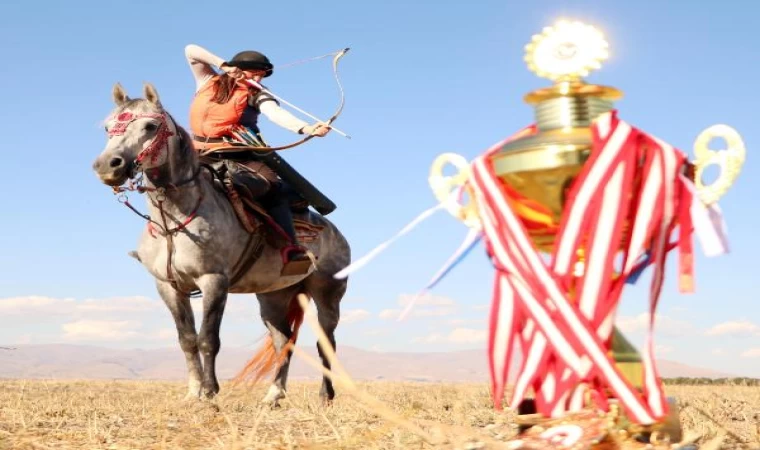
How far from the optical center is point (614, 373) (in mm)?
2527

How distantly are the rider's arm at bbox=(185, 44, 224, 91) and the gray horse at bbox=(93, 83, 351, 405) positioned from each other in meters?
1.04

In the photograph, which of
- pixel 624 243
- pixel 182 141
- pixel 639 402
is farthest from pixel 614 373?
pixel 182 141

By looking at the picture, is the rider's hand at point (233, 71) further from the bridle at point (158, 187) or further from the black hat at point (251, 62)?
the bridle at point (158, 187)

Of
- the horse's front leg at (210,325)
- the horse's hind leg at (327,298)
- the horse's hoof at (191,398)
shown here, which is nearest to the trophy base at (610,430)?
the horse's hoof at (191,398)

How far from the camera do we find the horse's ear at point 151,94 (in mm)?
6934

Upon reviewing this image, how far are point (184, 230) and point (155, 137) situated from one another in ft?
2.84

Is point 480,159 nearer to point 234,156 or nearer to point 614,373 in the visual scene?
point 614,373

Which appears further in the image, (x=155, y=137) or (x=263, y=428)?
(x=155, y=137)

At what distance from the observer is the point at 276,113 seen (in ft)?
24.6

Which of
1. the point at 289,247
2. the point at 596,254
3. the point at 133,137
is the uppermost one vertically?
the point at 133,137

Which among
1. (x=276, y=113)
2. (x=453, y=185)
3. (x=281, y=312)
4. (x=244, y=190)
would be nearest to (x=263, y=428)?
(x=453, y=185)

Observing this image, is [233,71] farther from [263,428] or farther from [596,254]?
[596,254]

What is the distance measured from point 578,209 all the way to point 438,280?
539mm

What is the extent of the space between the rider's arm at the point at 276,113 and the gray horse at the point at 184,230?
2.61 feet
